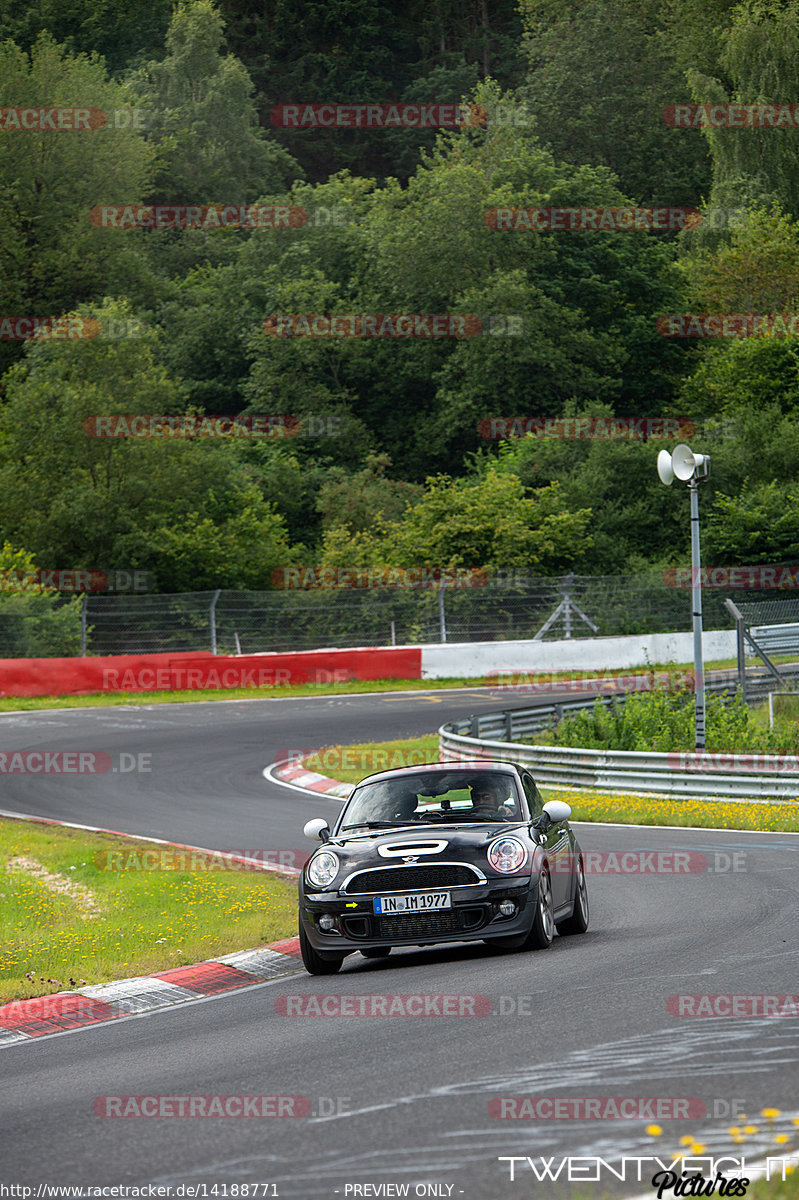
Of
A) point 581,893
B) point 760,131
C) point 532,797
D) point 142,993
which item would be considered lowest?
point 142,993

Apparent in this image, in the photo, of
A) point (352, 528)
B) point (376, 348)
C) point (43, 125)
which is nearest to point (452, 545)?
point (352, 528)

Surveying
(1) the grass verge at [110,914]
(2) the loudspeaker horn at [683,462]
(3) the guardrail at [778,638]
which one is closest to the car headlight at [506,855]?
(1) the grass verge at [110,914]

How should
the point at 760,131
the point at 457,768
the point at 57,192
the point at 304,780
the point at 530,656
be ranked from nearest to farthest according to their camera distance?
the point at 457,768, the point at 304,780, the point at 530,656, the point at 760,131, the point at 57,192

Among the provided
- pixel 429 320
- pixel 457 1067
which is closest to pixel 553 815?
pixel 457 1067

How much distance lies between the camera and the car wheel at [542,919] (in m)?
9.64

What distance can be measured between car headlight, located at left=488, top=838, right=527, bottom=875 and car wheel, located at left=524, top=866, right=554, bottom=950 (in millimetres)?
210

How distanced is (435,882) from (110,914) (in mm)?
4291

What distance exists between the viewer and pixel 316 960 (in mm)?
9914

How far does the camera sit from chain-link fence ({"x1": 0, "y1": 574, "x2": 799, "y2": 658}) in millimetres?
34156

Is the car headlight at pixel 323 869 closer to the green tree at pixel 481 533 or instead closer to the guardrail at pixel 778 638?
the guardrail at pixel 778 638

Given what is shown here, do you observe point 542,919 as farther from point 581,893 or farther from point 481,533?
point 481,533

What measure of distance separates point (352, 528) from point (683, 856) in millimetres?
37445

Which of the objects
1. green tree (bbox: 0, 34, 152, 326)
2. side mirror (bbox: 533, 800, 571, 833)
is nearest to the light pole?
side mirror (bbox: 533, 800, 571, 833)

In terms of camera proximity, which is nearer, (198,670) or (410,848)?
(410,848)
